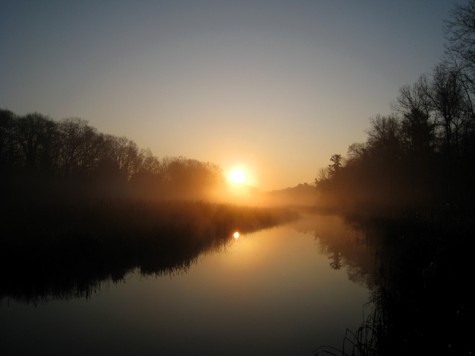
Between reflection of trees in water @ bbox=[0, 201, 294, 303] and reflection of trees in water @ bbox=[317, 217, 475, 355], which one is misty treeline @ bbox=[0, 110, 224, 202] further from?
reflection of trees in water @ bbox=[317, 217, 475, 355]

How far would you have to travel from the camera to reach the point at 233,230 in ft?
85.8

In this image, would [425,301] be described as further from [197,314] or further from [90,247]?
[90,247]

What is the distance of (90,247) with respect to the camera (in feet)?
42.5

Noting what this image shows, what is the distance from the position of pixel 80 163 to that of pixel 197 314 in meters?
61.3

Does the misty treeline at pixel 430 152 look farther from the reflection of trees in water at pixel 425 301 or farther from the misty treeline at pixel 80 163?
the misty treeline at pixel 80 163

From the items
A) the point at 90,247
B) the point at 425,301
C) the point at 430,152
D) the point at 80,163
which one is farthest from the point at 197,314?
the point at 80,163

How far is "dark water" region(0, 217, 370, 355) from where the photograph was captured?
6848mm

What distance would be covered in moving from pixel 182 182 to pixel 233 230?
59329 mm

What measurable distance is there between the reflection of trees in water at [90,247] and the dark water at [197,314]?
0.60m

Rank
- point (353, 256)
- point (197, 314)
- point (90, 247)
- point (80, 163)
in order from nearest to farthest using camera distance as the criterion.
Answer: point (197, 314)
point (90, 247)
point (353, 256)
point (80, 163)

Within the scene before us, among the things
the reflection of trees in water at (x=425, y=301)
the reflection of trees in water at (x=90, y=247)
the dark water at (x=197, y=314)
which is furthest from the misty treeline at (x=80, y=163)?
the reflection of trees in water at (x=425, y=301)

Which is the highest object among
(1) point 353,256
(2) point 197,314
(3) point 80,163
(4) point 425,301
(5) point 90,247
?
(3) point 80,163

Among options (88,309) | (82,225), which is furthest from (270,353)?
(82,225)

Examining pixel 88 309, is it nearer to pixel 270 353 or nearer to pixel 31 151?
pixel 270 353
